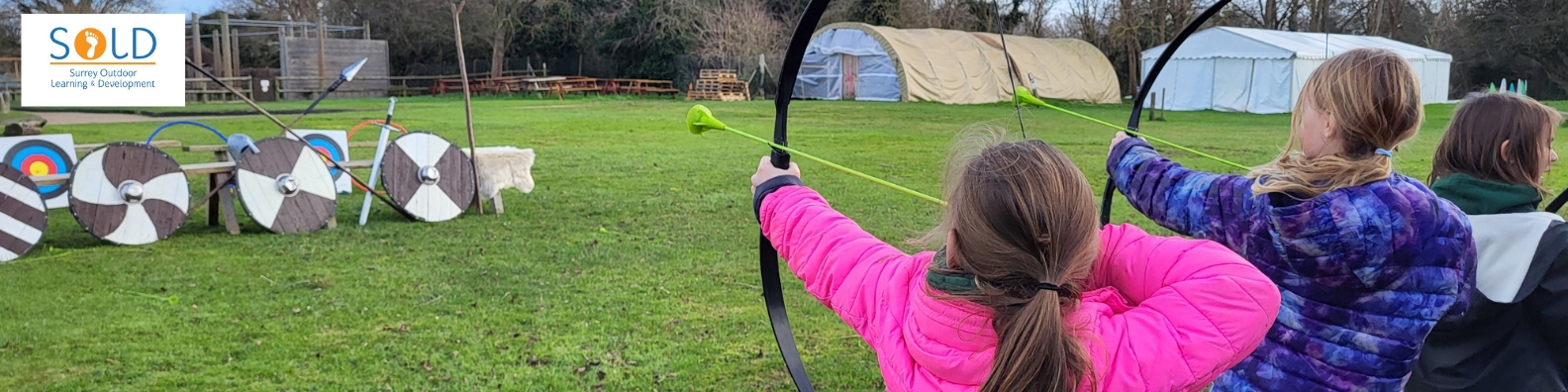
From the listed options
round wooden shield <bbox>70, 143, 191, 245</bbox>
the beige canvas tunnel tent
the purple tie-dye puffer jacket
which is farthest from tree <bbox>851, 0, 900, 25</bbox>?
the purple tie-dye puffer jacket

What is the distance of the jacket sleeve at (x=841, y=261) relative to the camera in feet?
4.72

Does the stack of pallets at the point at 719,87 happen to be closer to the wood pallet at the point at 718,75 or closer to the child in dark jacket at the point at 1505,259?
the wood pallet at the point at 718,75

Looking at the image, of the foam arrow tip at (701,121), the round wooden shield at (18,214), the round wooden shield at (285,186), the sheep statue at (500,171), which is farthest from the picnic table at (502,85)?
the foam arrow tip at (701,121)

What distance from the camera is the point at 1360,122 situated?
5.24ft

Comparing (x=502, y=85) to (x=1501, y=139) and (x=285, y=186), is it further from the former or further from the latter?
(x=1501, y=139)

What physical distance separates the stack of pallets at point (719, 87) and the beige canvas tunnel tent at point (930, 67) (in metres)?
1.59

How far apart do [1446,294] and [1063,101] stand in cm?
2657

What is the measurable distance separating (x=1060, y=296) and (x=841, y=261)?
34 centimetres

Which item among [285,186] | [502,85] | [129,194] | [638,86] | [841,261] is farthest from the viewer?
[502,85]

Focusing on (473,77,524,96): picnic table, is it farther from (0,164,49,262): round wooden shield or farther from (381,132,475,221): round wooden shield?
(0,164,49,262): round wooden shield

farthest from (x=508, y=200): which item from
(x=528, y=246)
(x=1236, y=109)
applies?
(x=1236, y=109)

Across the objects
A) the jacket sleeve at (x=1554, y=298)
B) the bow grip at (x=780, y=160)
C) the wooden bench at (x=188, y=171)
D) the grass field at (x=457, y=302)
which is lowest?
the grass field at (x=457, y=302)

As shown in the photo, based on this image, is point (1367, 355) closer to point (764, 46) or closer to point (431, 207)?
point (431, 207)

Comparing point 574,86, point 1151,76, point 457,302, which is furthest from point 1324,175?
point 574,86
